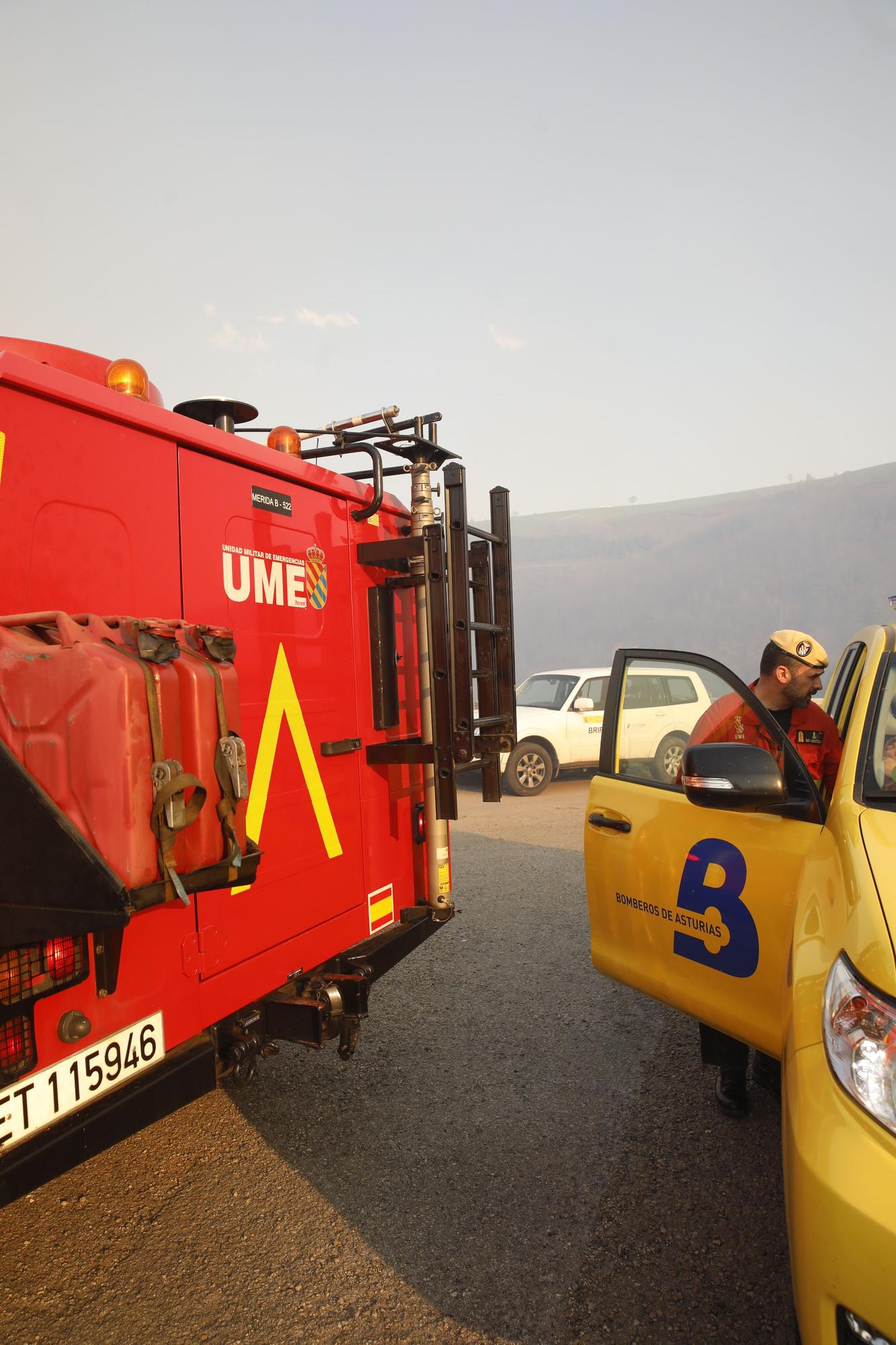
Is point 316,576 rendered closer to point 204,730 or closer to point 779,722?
point 204,730

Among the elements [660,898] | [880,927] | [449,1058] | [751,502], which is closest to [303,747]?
[660,898]

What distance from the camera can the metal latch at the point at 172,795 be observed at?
6.24ft

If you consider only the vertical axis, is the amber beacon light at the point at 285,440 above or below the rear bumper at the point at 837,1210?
above

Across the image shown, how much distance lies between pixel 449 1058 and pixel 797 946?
2.28 m

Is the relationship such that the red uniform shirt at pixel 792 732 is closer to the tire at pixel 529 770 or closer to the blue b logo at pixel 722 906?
the blue b logo at pixel 722 906

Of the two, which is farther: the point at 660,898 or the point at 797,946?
the point at 660,898

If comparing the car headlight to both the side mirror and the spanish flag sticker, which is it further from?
the spanish flag sticker

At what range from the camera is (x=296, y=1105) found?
11.2 feet

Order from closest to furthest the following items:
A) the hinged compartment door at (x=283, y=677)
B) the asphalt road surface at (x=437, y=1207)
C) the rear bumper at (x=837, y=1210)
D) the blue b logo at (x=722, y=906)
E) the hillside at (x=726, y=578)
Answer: the rear bumper at (x=837, y=1210), the asphalt road surface at (x=437, y=1207), the blue b logo at (x=722, y=906), the hinged compartment door at (x=283, y=677), the hillside at (x=726, y=578)

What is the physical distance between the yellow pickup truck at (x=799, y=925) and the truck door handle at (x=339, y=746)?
1.00 metres

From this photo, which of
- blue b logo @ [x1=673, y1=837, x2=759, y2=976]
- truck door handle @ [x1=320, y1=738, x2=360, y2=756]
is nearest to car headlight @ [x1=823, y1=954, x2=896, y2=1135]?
blue b logo @ [x1=673, y1=837, x2=759, y2=976]

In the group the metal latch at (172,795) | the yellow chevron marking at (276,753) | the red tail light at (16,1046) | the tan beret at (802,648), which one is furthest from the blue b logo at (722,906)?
the red tail light at (16,1046)

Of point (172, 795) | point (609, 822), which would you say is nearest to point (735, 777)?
point (609, 822)

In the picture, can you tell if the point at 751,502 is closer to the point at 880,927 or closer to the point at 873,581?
the point at 873,581
